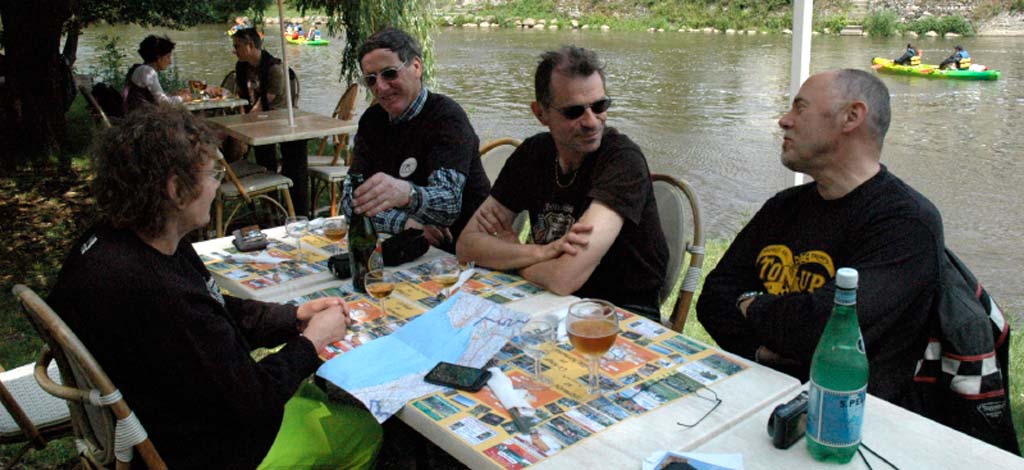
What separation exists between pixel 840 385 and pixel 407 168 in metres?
2.17

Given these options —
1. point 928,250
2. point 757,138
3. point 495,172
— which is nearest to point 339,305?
point 928,250

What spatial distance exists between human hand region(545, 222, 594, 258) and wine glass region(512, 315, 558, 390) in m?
0.34

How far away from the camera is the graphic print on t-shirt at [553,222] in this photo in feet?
8.51

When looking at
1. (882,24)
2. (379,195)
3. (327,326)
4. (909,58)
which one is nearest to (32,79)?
(379,195)

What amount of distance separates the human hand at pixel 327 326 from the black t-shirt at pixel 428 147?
1.18 metres

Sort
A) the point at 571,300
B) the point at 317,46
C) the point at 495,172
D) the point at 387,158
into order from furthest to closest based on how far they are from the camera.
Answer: the point at 317,46 < the point at 495,172 < the point at 387,158 < the point at 571,300

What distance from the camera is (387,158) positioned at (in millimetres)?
3299

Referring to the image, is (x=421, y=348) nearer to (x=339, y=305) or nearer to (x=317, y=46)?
(x=339, y=305)

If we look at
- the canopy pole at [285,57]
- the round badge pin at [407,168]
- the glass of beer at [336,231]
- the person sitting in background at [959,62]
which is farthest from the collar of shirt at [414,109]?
the person sitting in background at [959,62]

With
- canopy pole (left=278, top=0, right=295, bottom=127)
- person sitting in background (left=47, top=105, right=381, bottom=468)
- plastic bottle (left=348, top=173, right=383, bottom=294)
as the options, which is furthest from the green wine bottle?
canopy pole (left=278, top=0, right=295, bottom=127)

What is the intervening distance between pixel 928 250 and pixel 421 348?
126cm

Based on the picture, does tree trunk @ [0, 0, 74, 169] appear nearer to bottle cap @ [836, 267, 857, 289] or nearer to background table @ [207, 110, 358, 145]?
background table @ [207, 110, 358, 145]

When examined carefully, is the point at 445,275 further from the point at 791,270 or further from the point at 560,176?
the point at 791,270

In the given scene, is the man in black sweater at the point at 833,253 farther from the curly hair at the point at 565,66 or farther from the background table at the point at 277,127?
the background table at the point at 277,127
